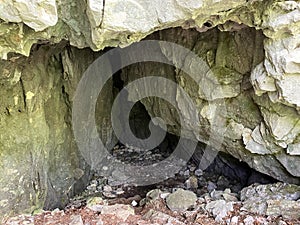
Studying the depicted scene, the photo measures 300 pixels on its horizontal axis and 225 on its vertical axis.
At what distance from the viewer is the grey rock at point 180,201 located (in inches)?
116

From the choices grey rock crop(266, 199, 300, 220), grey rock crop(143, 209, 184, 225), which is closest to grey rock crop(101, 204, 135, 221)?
grey rock crop(143, 209, 184, 225)

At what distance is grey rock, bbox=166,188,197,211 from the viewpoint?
9.70ft

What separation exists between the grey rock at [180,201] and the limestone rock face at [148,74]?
0.71 metres

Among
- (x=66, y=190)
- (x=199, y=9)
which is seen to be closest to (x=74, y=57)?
(x=66, y=190)

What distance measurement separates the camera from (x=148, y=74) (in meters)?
4.23

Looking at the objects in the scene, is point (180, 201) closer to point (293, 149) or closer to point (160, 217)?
point (160, 217)

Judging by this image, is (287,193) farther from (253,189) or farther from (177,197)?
(177,197)

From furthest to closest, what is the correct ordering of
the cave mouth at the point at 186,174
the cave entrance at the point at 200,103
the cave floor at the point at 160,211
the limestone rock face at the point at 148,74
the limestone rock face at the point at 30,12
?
1. the cave mouth at the point at 186,174
2. the cave entrance at the point at 200,103
3. the cave floor at the point at 160,211
4. the limestone rock face at the point at 148,74
5. the limestone rock face at the point at 30,12

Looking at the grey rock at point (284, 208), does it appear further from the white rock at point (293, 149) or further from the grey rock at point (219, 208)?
the white rock at point (293, 149)

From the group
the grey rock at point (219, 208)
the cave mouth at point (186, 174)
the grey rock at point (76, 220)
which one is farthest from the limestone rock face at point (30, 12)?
the cave mouth at point (186, 174)

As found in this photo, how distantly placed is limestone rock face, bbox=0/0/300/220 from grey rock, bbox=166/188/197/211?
706 mm

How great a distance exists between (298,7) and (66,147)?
2.65 metres

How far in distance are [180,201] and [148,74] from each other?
69.7 inches

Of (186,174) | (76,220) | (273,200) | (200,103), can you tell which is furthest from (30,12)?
(186,174)
